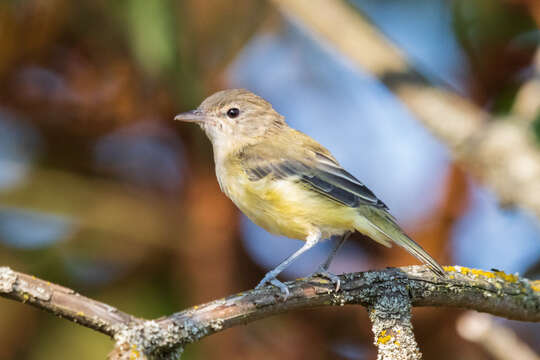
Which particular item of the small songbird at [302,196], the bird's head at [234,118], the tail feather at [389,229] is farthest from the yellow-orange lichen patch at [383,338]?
the bird's head at [234,118]

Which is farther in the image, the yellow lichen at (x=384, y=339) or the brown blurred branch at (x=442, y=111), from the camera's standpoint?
the brown blurred branch at (x=442, y=111)

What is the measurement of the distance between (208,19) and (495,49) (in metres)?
2.45

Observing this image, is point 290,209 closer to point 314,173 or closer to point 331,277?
point 314,173

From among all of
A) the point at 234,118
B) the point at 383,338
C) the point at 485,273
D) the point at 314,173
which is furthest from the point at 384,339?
the point at 234,118

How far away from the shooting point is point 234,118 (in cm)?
400

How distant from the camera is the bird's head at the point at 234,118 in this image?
12.8ft

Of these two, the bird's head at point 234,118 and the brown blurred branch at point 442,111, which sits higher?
the brown blurred branch at point 442,111

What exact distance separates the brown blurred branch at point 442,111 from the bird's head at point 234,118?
3.68 ft

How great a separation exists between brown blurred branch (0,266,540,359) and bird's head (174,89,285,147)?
1509 mm

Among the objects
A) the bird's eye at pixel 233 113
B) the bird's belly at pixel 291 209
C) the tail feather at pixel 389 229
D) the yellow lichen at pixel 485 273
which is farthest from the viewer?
the bird's eye at pixel 233 113

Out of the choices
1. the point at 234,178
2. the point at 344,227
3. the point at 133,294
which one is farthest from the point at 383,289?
the point at 133,294

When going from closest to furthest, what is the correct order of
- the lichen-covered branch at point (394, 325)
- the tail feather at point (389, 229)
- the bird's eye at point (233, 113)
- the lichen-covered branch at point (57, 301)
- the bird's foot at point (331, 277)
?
the lichen-covered branch at point (57, 301) < the lichen-covered branch at point (394, 325) < the bird's foot at point (331, 277) < the tail feather at point (389, 229) < the bird's eye at point (233, 113)

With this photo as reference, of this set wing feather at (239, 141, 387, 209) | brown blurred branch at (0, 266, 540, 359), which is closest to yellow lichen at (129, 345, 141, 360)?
brown blurred branch at (0, 266, 540, 359)

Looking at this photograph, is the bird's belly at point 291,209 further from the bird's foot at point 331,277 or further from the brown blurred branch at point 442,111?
the brown blurred branch at point 442,111
